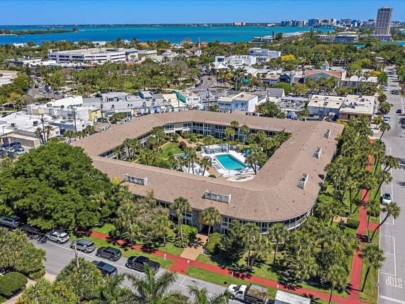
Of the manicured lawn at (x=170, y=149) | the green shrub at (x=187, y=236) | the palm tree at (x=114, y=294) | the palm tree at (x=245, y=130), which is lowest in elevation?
the manicured lawn at (x=170, y=149)

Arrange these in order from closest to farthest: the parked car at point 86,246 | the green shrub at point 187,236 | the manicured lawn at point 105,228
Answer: the parked car at point 86,246
the green shrub at point 187,236
the manicured lawn at point 105,228

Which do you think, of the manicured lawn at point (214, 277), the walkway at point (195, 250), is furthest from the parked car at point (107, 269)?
the walkway at point (195, 250)

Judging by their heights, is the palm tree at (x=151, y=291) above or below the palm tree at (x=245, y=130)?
above

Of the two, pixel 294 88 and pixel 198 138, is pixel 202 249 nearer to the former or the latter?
pixel 198 138

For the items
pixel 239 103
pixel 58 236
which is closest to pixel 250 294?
pixel 58 236

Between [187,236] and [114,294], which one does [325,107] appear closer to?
[187,236]

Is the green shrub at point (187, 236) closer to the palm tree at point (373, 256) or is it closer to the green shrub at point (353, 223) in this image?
the palm tree at point (373, 256)
